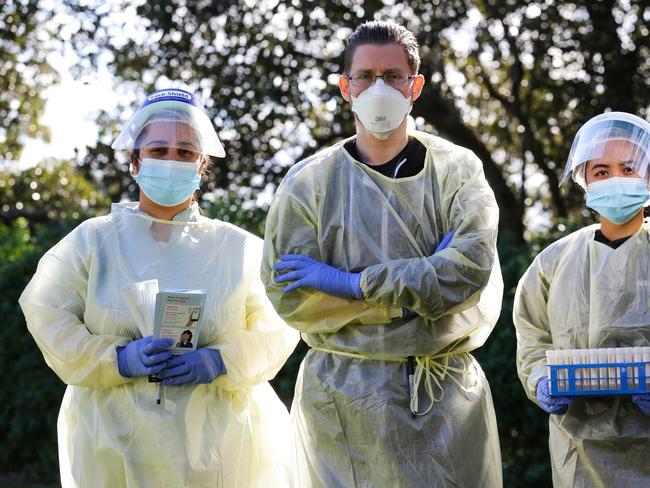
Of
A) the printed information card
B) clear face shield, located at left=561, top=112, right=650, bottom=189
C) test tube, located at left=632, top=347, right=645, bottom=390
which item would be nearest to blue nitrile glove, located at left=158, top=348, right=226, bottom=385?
the printed information card

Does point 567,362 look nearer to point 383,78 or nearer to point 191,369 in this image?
Result: point 383,78

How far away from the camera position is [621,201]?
4082 mm

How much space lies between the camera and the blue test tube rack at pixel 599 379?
12.5 ft

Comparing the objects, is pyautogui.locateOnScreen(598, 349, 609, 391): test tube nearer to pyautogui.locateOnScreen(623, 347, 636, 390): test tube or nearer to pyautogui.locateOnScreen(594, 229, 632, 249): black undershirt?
pyautogui.locateOnScreen(623, 347, 636, 390): test tube

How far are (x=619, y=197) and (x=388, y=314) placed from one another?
1063 millimetres

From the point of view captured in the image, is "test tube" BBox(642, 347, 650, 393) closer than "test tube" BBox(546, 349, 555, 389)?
Yes

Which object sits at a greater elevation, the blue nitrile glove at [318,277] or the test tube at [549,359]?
the blue nitrile glove at [318,277]

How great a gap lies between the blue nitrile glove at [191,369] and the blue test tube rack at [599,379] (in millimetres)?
1299

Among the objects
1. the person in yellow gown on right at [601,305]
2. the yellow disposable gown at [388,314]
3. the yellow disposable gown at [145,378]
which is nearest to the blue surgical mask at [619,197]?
the person in yellow gown on right at [601,305]

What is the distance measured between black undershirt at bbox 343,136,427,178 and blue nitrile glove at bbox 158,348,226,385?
98 cm

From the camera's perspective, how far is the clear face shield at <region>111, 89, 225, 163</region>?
429cm

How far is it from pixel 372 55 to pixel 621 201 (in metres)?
1.13

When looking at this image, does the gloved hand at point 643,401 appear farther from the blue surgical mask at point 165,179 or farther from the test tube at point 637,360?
the blue surgical mask at point 165,179

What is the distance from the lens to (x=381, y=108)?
3.87 metres
